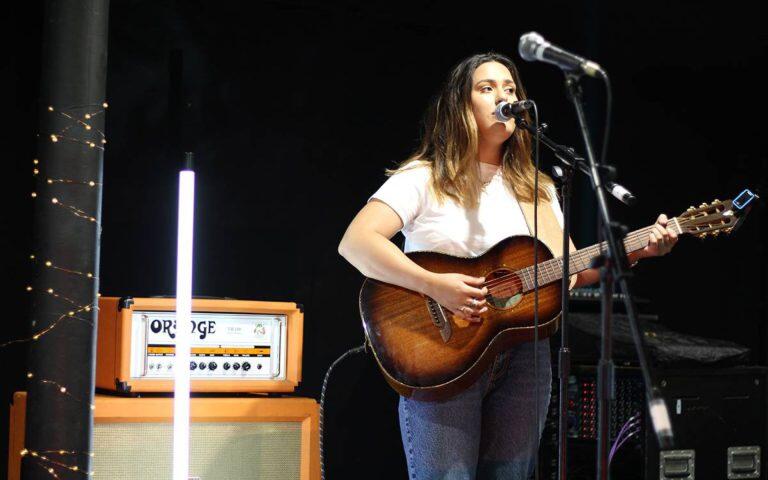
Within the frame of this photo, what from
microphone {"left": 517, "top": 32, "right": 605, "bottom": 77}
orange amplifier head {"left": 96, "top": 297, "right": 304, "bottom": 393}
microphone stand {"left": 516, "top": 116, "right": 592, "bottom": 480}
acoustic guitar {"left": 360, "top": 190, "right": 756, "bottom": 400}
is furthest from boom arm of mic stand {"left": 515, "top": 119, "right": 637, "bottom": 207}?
orange amplifier head {"left": 96, "top": 297, "right": 304, "bottom": 393}

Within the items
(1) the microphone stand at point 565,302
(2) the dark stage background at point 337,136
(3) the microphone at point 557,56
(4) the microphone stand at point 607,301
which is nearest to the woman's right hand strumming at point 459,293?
(1) the microphone stand at point 565,302

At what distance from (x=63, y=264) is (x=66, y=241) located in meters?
0.07

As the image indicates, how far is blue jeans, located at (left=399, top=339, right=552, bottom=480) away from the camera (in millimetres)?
2553

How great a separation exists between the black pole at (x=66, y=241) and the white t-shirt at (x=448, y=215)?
934 millimetres

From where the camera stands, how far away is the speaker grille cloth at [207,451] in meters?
2.98

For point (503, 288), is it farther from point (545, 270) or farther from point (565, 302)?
point (565, 302)

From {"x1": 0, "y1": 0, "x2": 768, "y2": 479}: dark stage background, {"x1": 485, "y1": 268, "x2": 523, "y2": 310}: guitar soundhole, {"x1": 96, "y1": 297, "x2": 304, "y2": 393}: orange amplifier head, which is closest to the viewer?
{"x1": 485, "y1": 268, "x2": 523, "y2": 310}: guitar soundhole

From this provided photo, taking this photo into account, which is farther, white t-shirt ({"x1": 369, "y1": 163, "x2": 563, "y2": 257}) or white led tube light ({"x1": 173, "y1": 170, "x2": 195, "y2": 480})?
white led tube light ({"x1": 173, "y1": 170, "x2": 195, "y2": 480})

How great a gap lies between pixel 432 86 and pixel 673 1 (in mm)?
1136

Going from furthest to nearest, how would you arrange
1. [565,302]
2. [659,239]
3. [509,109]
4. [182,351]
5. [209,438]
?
[209,438] → [182,351] → [659,239] → [509,109] → [565,302]

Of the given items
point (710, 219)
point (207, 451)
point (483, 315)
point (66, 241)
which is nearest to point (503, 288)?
point (483, 315)

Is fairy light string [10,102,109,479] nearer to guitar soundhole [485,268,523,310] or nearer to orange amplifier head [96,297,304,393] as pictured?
orange amplifier head [96,297,304,393]

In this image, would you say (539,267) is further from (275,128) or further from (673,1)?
(673,1)

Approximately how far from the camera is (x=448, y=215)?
2748 mm
